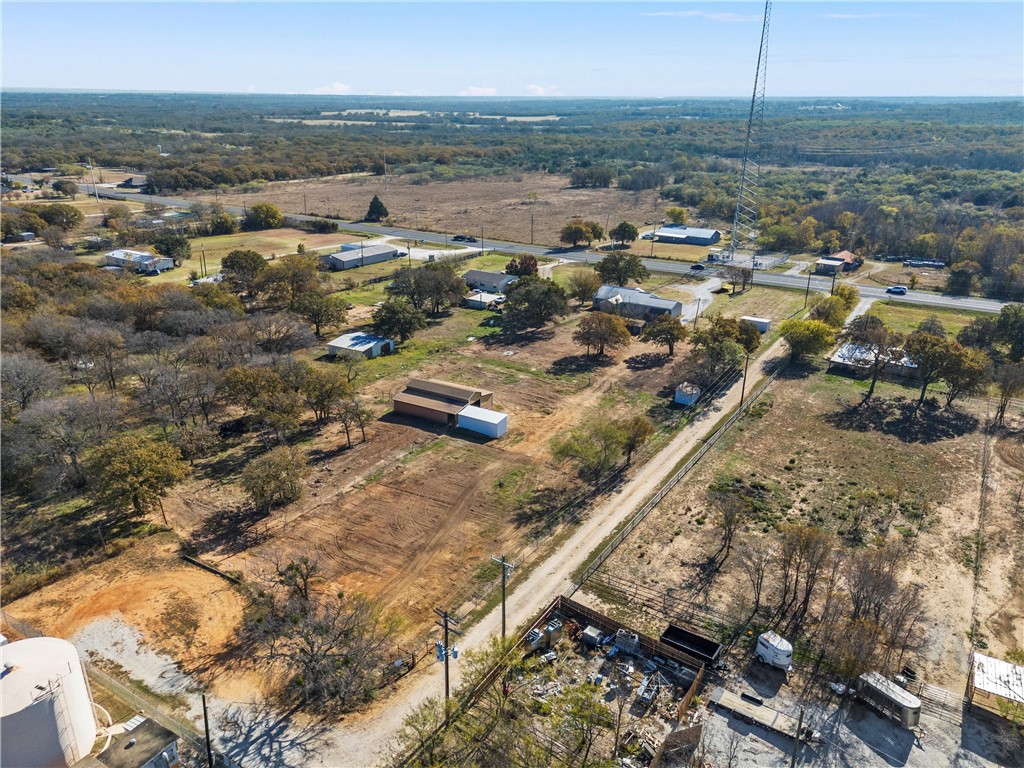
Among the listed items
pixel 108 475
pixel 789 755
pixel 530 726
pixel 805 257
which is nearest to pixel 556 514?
pixel 530 726

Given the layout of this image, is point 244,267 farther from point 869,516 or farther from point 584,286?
point 869,516

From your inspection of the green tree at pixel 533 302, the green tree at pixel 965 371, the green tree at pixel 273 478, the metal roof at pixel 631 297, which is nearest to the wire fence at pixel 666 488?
the green tree at pixel 965 371

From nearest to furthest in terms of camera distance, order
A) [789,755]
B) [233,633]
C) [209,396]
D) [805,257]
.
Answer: [789,755]
[233,633]
[209,396]
[805,257]

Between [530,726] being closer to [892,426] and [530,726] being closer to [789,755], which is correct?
[789,755]

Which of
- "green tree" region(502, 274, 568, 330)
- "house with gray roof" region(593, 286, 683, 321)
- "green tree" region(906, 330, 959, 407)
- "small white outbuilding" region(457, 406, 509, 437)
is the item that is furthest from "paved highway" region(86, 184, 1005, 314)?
→ "small white outbuilding" region(457, 406, 509, 437)

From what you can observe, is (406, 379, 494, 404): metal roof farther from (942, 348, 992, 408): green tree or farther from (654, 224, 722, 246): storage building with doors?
(654, 224, 722, 246): storage building with doors

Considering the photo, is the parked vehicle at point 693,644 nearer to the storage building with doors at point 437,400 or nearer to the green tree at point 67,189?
the storage building with doors at point 437,400

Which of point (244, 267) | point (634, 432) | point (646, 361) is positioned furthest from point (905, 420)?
point (244, 267)
